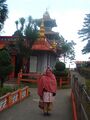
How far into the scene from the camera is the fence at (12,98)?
44.0 feet

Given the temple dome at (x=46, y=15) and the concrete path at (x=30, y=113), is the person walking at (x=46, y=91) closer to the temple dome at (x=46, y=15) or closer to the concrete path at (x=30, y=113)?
the concrete path at (x=30, y=113)

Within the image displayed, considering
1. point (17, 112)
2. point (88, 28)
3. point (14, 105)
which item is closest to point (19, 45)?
point (14, 105)

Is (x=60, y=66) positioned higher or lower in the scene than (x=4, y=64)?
higher

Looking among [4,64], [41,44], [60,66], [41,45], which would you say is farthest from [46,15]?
[4,64]

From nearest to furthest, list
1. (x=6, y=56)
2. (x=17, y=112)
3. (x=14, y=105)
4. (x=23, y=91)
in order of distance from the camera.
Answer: (x=17, y=112)
(x=14, y=105)
(x=6, y=56)
(x=23, y=91)

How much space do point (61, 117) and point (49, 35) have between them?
39.1m

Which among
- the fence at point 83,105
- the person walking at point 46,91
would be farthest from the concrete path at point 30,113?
the fence at point 83,105

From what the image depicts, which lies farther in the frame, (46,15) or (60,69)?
(46,15)

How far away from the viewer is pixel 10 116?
40.1 feet

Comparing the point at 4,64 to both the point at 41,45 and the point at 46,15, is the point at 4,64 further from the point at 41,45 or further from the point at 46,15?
the point at 46,15

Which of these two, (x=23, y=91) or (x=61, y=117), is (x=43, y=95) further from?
(x=23, y=91)

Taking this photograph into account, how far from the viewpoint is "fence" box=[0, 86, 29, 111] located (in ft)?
44.0

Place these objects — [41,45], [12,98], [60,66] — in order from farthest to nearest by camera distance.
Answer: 1. [41,45]
2. [60,66]
3. [12,98]

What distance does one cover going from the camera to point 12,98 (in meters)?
15.4
